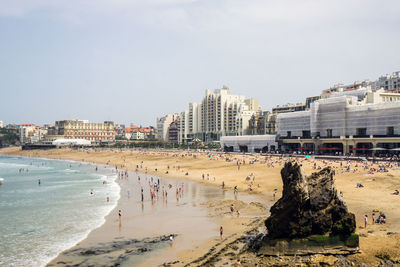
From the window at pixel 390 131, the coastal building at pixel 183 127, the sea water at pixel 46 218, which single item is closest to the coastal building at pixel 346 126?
the window at pixel 390 131

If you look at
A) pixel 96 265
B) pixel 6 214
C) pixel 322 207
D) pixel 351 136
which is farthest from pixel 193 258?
pixel 351 136

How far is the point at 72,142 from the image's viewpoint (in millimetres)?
178750

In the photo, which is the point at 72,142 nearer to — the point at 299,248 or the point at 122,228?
the point at 122,228

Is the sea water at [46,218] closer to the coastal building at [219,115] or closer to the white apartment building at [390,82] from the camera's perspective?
the coastal building at [219,115]

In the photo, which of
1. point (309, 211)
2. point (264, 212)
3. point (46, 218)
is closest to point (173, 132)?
point (46, 218)

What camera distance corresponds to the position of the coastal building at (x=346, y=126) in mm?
69250

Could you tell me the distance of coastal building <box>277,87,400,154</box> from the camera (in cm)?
6925

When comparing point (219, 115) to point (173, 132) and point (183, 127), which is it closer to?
point (183, 127)

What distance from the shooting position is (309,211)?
16.2 m

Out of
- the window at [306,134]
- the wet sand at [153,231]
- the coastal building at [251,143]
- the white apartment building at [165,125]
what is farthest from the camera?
the white apartment building at [165,125]

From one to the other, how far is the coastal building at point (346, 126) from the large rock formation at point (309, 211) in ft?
177

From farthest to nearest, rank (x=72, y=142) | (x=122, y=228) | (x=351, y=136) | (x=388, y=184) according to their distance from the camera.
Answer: (x=72, y=142) < (x=351, y=136) < (x=388, y=184) < (x=122, y=228)

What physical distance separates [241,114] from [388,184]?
336 feet

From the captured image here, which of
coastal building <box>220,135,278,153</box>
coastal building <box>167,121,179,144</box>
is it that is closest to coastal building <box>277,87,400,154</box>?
coastal building <box>220,135,278,153</box>
